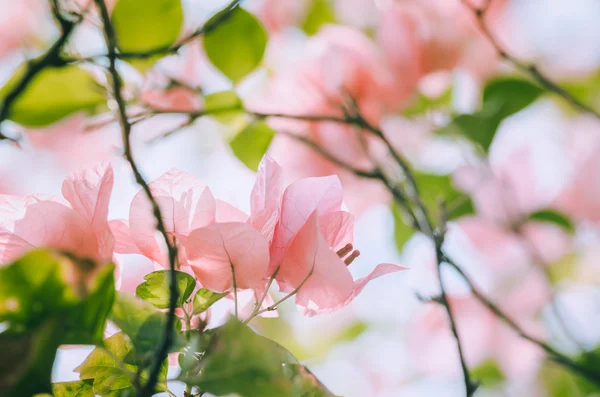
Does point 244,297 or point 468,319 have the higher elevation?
point 244,297

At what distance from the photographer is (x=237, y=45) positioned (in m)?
0.59

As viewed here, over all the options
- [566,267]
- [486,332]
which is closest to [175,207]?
[486,332]

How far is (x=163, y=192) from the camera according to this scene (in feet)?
1.05

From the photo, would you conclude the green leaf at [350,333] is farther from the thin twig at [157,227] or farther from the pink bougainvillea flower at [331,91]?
the thin twig at [157,227]

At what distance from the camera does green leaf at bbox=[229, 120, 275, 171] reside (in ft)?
2.09

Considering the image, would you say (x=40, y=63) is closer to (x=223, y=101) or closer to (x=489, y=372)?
(x=223, y=101)

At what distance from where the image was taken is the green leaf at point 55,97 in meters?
0.49

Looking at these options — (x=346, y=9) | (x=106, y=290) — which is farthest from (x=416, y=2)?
(x=106, y=290)

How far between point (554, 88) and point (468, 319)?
0.59 meters

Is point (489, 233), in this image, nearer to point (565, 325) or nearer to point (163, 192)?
point (565, 325)

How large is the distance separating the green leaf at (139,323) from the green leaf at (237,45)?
0.39 meters

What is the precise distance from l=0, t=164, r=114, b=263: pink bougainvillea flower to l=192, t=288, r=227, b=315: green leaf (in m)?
0.06

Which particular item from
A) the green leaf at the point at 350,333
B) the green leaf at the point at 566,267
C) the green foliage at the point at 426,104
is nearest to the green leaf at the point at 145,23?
the green foliage at the point at 426,104

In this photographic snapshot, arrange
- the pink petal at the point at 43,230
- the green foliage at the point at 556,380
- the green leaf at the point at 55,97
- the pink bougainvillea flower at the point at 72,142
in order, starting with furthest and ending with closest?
the green foliage at the point at 556,380
the pink bougainvillea flower at the point at 72,142
the green leaf at the point at 55,97
the pink petal at the point at 43,230
